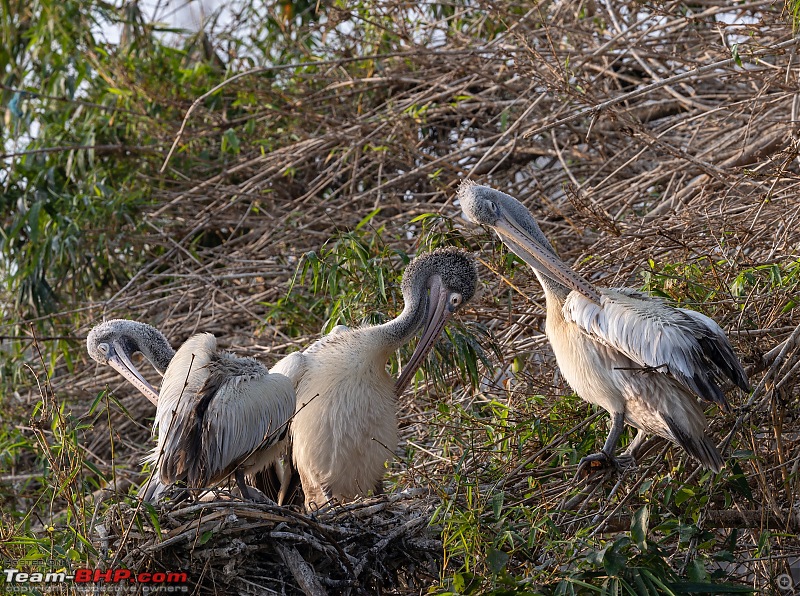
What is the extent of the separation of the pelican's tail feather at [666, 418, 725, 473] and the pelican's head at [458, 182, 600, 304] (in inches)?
30.7

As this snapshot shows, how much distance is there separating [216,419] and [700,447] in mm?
1823

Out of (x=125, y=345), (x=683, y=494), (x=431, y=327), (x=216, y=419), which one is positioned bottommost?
(x=683, y=494)

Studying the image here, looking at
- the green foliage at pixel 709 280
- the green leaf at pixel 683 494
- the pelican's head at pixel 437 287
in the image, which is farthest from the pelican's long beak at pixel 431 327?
the green leaf at pixel 683 494

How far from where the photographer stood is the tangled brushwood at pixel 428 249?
363 cm

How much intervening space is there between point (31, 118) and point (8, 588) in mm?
5164

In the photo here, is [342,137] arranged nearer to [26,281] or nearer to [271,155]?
[271,155]

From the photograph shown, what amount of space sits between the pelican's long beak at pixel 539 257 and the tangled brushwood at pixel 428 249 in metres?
0.35

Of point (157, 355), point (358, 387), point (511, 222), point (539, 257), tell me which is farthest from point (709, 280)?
point (157, 355)

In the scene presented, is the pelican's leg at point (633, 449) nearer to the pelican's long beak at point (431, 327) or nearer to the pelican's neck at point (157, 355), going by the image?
the pelican's long beak at point (431, 327)

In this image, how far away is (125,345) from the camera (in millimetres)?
5438

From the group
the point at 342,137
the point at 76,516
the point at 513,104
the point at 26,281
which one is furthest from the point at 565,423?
the point at 26,281

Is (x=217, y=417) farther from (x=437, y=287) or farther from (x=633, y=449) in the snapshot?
(x=633, y=449)

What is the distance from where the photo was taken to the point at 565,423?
14.1 feet

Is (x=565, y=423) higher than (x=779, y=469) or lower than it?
higher
